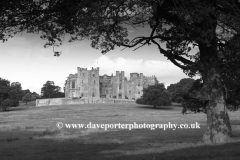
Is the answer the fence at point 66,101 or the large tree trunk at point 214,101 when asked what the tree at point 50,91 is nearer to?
the fence at point 66,101

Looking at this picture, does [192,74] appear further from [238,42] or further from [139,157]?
[139,157]

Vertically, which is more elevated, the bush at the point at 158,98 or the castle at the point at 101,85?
the castle at the point at 101,85

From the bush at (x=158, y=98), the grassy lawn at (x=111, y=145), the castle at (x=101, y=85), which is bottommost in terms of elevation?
the grassy lawn at (x=111, y=145)

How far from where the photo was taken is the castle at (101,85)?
108750mm

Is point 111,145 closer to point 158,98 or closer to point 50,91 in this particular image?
point 158,98

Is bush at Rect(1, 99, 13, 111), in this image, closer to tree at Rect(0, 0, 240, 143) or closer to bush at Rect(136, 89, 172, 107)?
bush at Rect(136, 89, 172, 107)

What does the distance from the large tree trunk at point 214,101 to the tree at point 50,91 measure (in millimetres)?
125864

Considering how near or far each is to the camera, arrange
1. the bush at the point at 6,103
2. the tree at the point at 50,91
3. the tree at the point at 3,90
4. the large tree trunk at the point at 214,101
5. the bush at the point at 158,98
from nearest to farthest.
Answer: the large tree trunk at the point at 214,101, the bush at the point at 6,103, the bush at the point at 158,98, the tree at the point at 3,90, the tree at the point at 50,91

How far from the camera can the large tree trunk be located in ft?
43.4

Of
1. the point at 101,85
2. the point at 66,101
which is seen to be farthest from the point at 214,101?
the point at 101,85

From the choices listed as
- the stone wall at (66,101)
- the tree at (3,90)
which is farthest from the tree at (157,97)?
the tree at (3,90)

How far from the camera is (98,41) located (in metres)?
14.8

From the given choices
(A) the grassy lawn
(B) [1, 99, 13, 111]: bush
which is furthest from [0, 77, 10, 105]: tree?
(A) the grassy lawn

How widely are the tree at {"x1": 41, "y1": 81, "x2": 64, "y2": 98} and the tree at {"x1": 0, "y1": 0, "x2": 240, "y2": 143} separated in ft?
407
